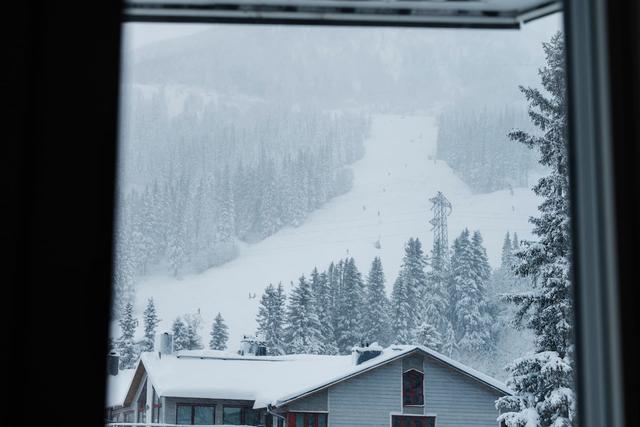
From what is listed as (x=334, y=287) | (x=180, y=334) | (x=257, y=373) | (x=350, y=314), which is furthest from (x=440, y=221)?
(x=257, y=373)

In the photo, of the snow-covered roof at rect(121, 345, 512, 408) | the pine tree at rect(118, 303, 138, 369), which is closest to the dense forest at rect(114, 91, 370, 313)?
the pine tree at rect(118, 303, 138, 369)

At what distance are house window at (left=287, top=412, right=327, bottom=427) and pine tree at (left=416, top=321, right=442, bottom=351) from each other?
11.4 meters

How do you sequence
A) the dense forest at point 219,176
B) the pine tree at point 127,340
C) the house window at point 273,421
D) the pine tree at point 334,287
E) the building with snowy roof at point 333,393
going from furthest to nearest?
the dense forest at point 219,176, the pine tree at point 334,287, the pine tree at point 127,340, the house window at point 273,421, the building with snowy roof at point 333,393

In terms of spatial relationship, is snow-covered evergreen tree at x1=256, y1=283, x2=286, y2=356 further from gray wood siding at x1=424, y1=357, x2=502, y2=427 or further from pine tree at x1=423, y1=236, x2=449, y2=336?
gray wood siding at x1=424, y1=357, x2=502, y2=427

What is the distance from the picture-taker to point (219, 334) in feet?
83.3

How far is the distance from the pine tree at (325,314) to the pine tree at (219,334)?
289 centimetres

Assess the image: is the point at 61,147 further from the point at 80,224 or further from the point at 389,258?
the point at 389,258

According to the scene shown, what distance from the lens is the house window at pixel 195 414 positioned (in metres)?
15.1

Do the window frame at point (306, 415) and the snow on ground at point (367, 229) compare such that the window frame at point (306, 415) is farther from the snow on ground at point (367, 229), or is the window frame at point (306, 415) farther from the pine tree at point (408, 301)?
the pine tree at point (408, 301)

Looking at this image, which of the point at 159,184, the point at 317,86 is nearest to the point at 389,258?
the point at 159,184

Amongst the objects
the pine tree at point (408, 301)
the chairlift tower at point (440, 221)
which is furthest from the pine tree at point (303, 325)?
the chairlift tower at point (440, 221)

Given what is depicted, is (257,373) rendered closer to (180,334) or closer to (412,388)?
(412,388)

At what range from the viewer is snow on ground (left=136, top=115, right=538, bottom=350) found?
94.3ft

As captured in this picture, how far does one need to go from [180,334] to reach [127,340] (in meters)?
1.98
